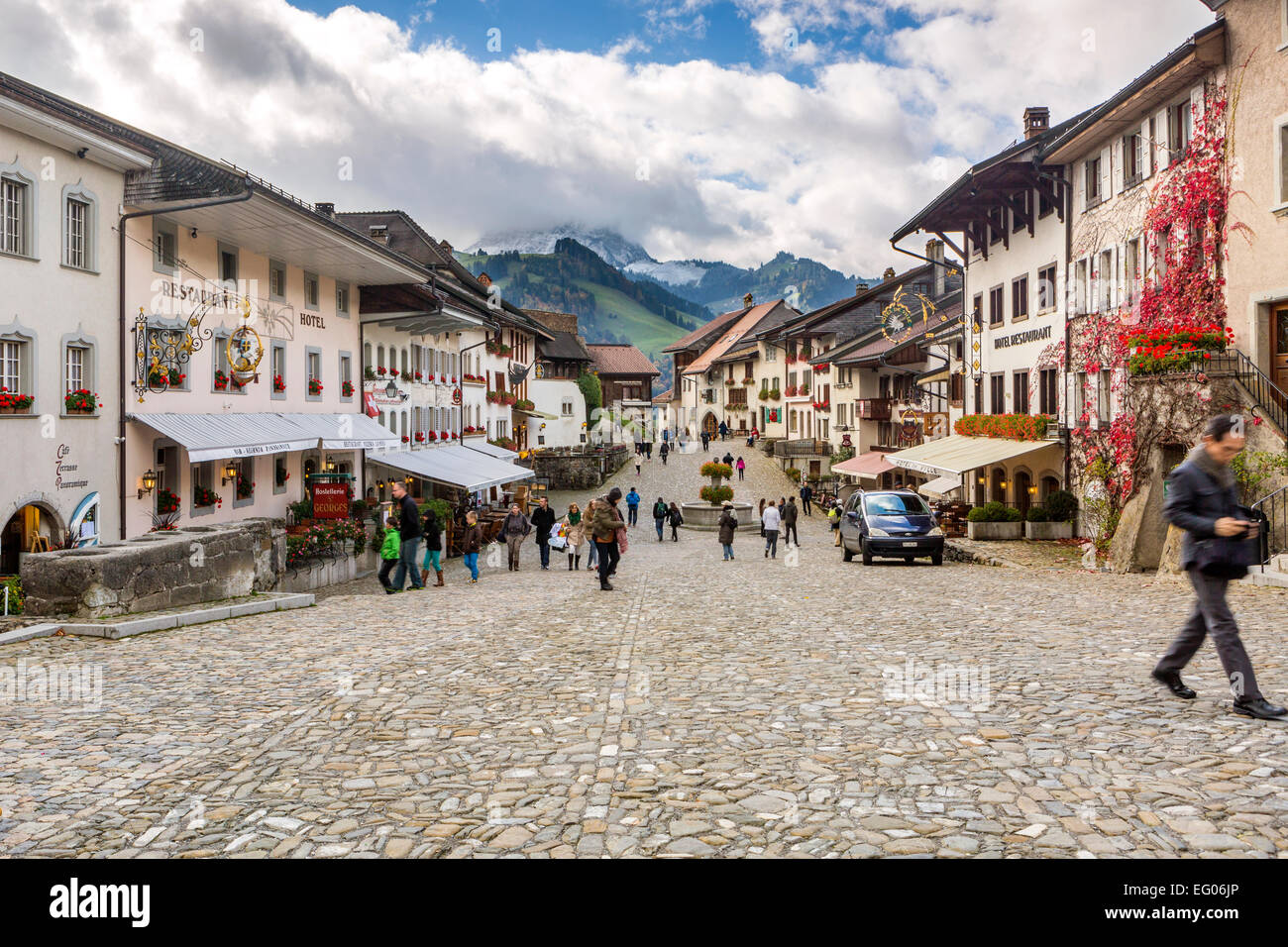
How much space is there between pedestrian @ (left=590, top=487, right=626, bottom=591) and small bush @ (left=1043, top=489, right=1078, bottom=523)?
50.2 feet

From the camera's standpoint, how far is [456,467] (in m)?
37.1

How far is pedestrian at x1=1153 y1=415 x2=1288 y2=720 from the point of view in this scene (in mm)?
6566

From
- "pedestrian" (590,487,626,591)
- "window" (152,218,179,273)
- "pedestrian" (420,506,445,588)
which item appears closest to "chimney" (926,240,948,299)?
"pedestrian" (590,487,626,591)

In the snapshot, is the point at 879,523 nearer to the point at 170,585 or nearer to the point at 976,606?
the point at 976,606

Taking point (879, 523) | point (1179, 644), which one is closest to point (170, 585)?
point (1179, 644)

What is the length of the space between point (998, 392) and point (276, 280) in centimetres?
2380

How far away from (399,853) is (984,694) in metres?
5.07

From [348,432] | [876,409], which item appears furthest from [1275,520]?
[876,409]

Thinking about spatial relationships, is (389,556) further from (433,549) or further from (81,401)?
(81,401)

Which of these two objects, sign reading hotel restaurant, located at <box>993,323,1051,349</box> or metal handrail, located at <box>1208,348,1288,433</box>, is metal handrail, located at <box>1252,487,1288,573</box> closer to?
metal handrail, located at <box>1208,348,1288,433</box>

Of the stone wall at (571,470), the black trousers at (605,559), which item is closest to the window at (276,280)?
the black trousers at (605,559)

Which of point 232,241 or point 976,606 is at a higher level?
point 232,241

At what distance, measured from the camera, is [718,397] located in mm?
101188

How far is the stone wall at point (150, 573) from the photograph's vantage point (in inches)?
496
